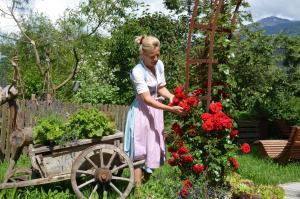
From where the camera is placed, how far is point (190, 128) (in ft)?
16.5

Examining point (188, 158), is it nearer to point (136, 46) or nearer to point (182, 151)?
point (182, 151)

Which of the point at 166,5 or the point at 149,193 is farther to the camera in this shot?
the point at 166,5

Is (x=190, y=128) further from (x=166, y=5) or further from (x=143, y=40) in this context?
(x=166, y=5)

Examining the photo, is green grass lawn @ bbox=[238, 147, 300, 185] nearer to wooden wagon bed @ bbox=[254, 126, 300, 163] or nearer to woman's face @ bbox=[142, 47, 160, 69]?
wooden wagon bed @ bbox=[254, 126, 300, 163]

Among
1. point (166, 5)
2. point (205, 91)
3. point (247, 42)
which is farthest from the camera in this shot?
point (166, 5)

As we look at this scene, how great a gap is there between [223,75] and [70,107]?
518cm

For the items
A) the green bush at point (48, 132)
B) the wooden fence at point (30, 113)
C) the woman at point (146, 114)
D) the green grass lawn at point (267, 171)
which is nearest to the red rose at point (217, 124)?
the woman at point (146, 114)

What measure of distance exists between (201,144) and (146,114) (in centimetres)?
64

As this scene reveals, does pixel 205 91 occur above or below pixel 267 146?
above

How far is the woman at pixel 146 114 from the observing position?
483 cm

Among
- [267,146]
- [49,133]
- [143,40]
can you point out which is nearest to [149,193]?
[49,133]

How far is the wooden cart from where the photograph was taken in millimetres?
4867

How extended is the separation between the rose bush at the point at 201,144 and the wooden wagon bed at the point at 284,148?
328cm

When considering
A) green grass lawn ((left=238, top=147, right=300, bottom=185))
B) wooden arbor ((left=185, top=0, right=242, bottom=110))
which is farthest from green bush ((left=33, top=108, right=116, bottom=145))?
green grass lawn ((left=238, top=147, right=300, bottom=185))
